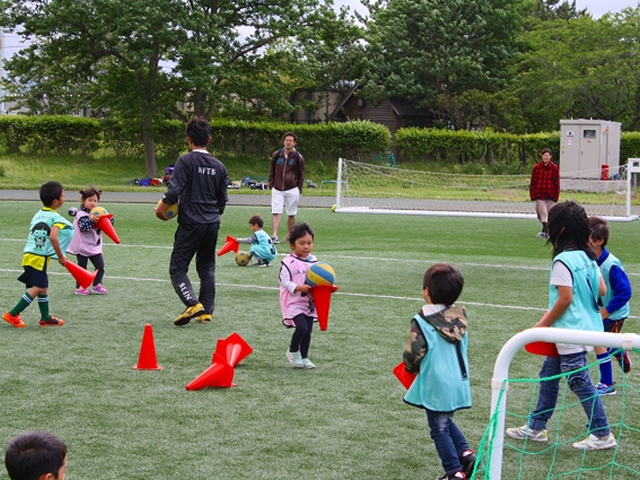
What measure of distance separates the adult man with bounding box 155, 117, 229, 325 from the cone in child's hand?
2.28 meters

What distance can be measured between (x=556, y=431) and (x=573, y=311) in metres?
1.00

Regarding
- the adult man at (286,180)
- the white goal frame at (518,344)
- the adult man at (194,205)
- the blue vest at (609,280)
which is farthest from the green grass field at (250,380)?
the adult man at (286,180)

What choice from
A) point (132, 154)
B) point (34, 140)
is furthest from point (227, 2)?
point (34, 140)

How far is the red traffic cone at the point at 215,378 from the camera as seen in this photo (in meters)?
6.64

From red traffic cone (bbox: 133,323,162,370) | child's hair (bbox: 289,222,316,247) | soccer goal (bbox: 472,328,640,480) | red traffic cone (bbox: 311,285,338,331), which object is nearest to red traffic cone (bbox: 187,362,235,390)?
red traffic cone (bbox: 133,323,162,370)

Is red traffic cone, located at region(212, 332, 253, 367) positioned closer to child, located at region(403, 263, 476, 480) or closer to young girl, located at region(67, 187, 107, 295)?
child, located at region(403, 263, 476, 480)

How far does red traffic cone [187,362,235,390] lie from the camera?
21.8 feet

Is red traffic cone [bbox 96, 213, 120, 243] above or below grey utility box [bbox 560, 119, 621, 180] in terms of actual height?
below

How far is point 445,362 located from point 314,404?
184 centimetres

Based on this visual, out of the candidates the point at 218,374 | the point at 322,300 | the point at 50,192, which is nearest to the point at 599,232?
the point at 322,300

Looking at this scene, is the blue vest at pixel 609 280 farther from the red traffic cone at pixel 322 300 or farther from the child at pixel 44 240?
the child at pixel 44 240

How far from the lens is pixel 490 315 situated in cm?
972

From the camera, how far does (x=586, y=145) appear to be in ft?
109

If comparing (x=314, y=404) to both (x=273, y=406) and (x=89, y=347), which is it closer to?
(x=273, y=406)
